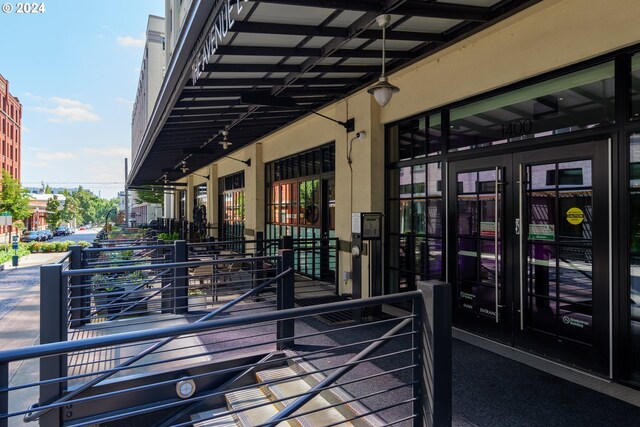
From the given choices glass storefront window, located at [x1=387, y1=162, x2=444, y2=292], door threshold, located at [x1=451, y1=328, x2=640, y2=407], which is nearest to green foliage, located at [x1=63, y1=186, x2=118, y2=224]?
glass storefront window, located at [x1=387, y1=162, x2=444, y2=292]

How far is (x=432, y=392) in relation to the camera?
2.03m

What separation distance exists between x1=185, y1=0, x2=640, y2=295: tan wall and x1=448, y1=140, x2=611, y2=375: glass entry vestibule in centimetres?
78

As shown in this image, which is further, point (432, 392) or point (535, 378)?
point (535, 378)

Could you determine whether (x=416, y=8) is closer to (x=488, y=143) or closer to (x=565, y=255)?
(x=488, y=143)

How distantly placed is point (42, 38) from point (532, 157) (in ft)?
90.2

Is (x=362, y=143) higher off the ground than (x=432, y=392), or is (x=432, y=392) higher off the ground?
(x=362, y=143)

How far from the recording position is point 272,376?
3.65m

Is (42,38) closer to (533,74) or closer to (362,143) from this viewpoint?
(362,143)

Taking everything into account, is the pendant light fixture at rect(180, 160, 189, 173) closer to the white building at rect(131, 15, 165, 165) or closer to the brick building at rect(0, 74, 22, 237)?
the white building at rect(131, 15, 165, 165)

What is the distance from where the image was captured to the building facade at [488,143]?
3092 mm

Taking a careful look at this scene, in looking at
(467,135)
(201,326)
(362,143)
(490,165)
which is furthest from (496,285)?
(201,326)

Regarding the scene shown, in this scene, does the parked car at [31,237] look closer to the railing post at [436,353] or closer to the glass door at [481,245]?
the glass door at [481,245]

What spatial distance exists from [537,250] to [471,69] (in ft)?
6.53

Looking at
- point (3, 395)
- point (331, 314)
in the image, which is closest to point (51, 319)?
point (3, 395)
